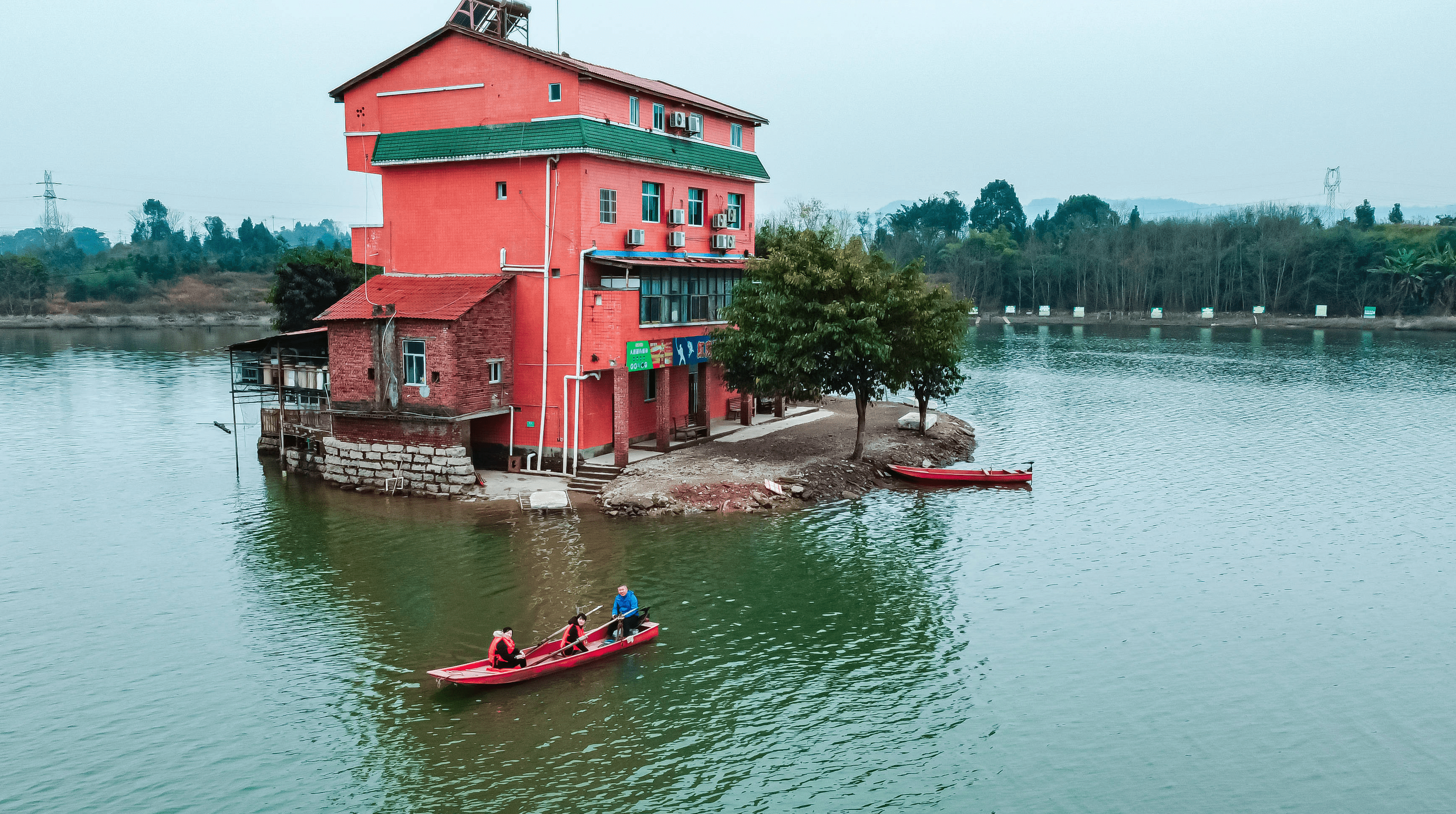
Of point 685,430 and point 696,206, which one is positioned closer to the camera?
point 685,430

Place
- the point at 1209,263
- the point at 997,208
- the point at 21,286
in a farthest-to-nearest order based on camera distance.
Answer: the point at 997,208, the point at 1209,263, the point at 21,286

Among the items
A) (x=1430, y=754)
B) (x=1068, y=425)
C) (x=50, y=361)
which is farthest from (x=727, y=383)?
(x=50, y=361)

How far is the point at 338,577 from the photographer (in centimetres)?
2558

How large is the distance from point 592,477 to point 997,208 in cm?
14468

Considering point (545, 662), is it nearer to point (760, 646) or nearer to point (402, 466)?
point (760, 646)

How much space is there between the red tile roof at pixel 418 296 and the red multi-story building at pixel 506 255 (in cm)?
9

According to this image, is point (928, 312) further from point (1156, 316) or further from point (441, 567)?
point (1156, 316)

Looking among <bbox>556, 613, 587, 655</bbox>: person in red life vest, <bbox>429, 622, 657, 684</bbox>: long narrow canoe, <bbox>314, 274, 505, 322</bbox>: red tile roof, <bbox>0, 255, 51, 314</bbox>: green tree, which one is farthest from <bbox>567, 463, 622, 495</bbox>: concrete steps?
<bbox>0, 255, 51, 314</bbox>: green tree

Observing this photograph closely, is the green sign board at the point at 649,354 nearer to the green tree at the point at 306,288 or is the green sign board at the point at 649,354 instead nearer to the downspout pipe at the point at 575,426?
the downspout pipe at the point at 575,426

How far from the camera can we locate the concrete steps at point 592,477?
107ft

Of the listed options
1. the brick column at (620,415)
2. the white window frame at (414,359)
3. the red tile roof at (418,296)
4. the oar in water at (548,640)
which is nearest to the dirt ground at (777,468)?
the brick column at (620,415)

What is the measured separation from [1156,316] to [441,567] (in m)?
113

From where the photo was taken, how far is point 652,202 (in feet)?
119

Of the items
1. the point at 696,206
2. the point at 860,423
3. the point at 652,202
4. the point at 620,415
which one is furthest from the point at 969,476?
the point at 652,202
